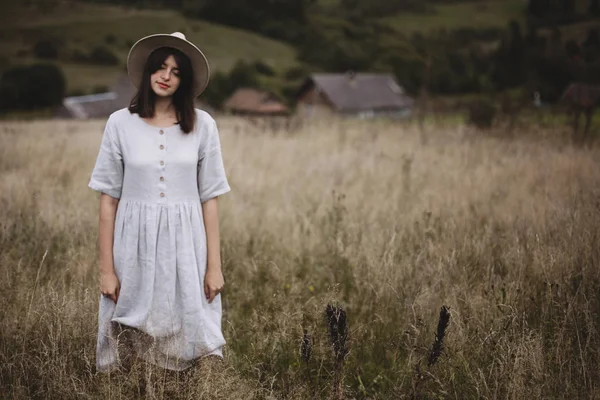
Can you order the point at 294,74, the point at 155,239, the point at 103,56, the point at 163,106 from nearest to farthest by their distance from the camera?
the point at 155,239 < the point at 163,106 < the point at 103,56 < the point at 294,74

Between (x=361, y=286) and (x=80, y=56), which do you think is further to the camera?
(x=80, y=56)

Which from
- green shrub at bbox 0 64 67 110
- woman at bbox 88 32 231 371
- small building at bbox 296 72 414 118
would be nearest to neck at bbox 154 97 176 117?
woman at bbox 88 32 231 371

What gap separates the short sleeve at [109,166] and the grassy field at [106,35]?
50.8 metres

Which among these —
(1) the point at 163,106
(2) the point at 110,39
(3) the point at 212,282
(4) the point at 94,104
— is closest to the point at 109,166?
(1) the point at 163,106

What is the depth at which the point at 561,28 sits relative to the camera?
1066 cm

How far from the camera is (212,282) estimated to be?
2.29 metres

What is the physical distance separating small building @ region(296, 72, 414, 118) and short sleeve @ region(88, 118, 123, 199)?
41.1m

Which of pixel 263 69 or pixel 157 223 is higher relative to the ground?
pixel 263 69

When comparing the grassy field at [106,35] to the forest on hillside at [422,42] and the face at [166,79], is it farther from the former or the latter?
the face at [166,79]

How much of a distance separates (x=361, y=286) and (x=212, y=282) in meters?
1.48

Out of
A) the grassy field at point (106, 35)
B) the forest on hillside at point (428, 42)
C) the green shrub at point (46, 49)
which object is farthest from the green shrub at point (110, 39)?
the green shrub at point (46, 49)

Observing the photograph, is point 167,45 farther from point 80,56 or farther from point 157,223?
point 80,56

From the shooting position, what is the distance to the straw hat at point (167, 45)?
221cm

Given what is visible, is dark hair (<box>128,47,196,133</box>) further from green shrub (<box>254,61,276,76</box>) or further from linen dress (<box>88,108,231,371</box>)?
green shrub (<box>254,61,276,76</box>)
